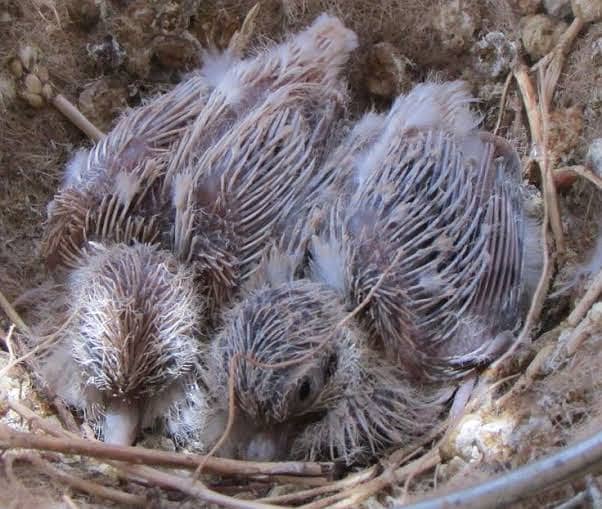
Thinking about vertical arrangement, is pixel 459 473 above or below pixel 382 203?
below

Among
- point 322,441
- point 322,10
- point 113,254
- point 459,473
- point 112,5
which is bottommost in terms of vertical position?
point 322,441

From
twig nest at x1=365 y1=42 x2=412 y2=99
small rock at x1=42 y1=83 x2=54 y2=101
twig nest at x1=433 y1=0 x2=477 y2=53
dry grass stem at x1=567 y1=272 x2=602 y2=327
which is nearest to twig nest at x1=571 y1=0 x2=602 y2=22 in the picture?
twig nest at x1=433 y1=0 x2=477 y2=53

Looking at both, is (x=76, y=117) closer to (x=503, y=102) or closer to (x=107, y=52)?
(x=107, y=52)

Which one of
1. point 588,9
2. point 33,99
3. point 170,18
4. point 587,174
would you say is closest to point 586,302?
point 587,174

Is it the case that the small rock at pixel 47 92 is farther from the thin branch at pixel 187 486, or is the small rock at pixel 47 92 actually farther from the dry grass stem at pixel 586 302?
the dry grass stem at pixel 586 302

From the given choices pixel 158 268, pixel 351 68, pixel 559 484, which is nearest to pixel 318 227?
pixel 158 268

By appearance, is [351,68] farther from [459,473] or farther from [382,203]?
[459,473]

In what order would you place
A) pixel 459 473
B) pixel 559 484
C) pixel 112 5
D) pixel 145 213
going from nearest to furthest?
pixel 559 484, pixel 459 473, pixel 145 213, pixel 112 5

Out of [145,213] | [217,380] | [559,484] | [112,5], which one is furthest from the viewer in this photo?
[112,5]
